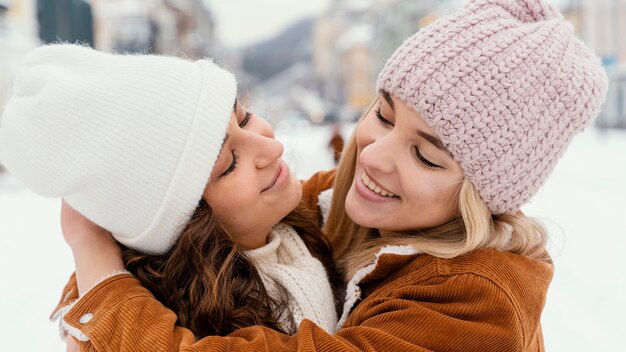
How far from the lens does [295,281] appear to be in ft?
4.59

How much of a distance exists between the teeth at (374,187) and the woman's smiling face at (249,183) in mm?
204

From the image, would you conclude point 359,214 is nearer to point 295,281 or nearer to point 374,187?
point 374,187

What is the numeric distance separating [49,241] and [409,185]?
508 cm

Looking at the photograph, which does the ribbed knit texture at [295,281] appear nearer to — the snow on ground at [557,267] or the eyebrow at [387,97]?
the snow on ground at [557,267]

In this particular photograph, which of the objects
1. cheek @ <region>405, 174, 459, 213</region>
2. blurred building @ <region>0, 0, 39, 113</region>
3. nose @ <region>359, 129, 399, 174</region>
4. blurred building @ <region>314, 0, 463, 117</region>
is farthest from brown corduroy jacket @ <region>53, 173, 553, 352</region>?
blurred building @ <region>314, 0, 463, 117</region>

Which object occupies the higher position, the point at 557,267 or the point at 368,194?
the point at 368,194

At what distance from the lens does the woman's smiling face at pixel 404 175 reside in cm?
130

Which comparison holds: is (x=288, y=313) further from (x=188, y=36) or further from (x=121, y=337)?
(x=188, y=36)

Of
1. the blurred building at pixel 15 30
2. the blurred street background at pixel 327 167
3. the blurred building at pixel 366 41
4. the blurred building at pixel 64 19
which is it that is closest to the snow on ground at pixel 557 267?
the blurred street background at pixel 327 167

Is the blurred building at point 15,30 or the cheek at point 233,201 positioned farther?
the blurred building at point 15,30

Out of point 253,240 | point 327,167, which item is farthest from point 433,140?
point 327,167

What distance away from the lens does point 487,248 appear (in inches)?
50.2

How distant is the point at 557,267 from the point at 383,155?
371 cm

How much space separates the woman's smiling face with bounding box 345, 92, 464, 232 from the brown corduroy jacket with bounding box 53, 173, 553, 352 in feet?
0.51
